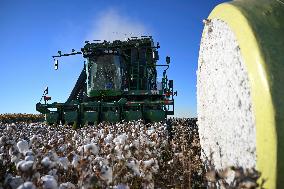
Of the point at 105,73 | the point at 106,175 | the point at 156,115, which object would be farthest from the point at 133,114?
the point at 106,175

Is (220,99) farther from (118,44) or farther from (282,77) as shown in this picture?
(118,44)

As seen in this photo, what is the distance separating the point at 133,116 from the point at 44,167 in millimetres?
14302

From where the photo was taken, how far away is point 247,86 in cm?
305

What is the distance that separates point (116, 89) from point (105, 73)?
1.01 meters

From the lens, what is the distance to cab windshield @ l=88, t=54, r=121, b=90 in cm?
1945

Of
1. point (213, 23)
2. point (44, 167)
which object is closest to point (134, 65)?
point (213, 23)

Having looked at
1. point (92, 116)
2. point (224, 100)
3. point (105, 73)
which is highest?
point (105, 73)

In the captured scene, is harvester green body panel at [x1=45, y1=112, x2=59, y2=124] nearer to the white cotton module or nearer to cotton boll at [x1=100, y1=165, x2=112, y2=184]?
the white cotton module

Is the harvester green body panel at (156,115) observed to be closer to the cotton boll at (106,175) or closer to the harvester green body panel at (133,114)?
the harvester green body panel at (133,114)

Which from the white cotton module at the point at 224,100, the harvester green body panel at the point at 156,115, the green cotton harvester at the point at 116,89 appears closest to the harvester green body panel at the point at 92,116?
the green cotton harvester at the point at 116,89

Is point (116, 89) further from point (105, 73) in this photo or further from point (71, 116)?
point (71, 116)

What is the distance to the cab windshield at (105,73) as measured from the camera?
1945cm

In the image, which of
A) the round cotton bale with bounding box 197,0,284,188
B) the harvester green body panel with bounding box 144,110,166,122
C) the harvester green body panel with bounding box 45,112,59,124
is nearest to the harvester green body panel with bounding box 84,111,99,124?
the harvester green body panel with bounding box 45,112,59,124

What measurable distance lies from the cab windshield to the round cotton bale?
15.3 meters
